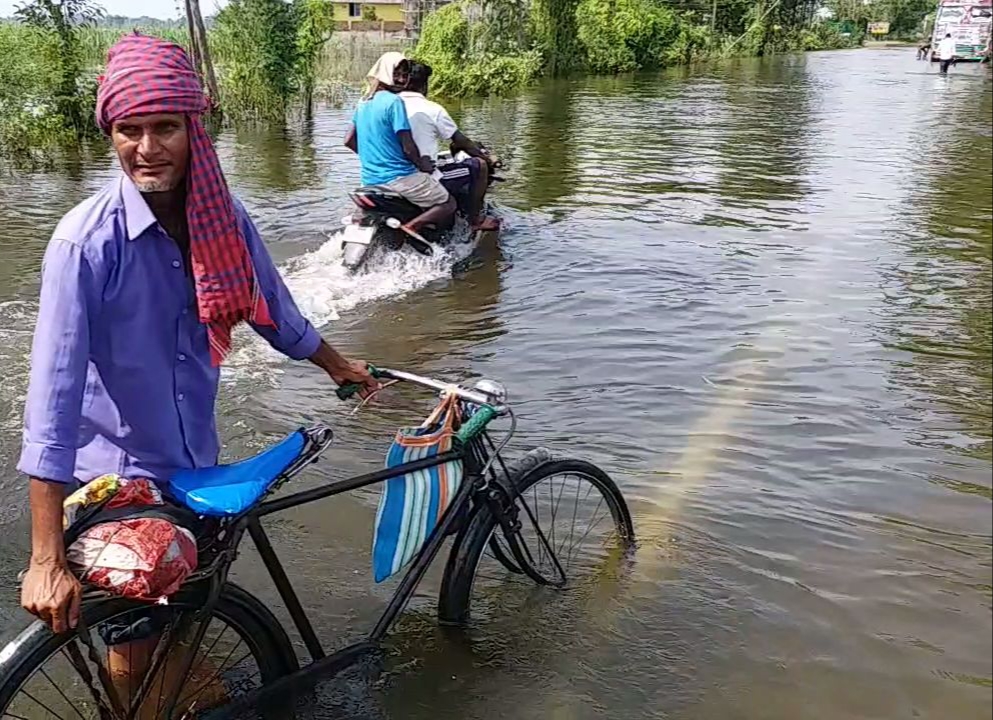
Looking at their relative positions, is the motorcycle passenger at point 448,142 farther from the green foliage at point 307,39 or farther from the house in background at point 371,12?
the house in background at point 371,12

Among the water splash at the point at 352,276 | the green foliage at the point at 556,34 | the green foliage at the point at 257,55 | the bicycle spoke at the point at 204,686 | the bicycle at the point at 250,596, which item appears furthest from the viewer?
the green foliage at the point at 556,34

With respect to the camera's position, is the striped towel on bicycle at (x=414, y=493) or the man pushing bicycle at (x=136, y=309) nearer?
the man pushing bicycle at (x=136, y=309)

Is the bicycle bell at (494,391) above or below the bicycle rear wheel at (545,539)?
above

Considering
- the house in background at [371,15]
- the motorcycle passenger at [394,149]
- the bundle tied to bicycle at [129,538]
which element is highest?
the house in background at [371,15]

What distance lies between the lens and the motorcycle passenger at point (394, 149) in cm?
779

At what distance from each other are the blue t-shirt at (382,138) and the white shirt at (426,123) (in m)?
0.11

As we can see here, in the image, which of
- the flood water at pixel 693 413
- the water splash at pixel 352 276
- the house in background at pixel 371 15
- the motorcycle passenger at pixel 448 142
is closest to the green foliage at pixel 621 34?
the house in background at pixel 371 15

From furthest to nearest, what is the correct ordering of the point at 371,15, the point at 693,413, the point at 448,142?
the point at 371,15
the point at 448,142
the point at 693,413

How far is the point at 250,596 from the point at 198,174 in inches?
44.2

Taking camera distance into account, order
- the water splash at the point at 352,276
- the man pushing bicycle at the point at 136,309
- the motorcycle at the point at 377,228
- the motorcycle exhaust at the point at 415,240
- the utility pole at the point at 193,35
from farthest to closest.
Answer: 1. the utility pole at the point at 193,35
2. the motorcycle exhaust at the point at 415,240
3. the motorcycle at the point at 377,228
4. the water splash at the point at 352,276
5. the man pushing bicycle at the point at 136,309

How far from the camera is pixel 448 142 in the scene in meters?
8.84

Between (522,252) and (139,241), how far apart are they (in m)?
7.02

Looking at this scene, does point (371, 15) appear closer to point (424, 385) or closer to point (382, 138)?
point (382, 138)

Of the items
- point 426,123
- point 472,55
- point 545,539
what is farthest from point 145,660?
point 472,55
